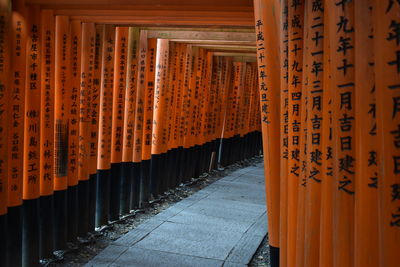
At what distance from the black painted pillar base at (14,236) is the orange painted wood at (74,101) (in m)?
1.09

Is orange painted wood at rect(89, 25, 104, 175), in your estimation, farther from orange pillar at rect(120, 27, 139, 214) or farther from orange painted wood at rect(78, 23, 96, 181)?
orange pillar at rect(120, 27, 139, 214)

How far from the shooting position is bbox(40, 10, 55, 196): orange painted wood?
15.7ft

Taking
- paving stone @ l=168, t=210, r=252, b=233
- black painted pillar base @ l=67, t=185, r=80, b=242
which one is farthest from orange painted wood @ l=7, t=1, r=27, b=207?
paving stone @ l=168, t=210, r=252, b=233

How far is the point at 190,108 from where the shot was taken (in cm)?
946

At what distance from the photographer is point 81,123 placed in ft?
18.6

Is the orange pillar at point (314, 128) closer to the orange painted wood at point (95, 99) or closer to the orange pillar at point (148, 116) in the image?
the orange painted wood at point (95, 99)

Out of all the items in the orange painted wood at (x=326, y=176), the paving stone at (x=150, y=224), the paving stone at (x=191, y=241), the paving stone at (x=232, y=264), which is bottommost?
the paving stone at (x=232, y=264)

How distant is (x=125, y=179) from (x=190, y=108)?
3.02m

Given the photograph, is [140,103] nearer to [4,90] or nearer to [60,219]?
[60,219]

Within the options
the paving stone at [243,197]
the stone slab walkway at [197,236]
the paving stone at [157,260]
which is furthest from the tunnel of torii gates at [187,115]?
the paving stone at [243,197]

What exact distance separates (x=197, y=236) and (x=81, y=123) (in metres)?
2.42

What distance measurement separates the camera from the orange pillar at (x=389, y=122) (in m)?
1.41

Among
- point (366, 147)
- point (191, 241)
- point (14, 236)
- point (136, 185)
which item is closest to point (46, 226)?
point (14, 236)

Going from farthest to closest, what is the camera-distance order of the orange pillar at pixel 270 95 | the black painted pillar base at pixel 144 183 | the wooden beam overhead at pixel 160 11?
the black painted pillar base at pixel 144 183, the wooden beam overhead at pixel 160 11, the orange pillar at pixel 270 95
